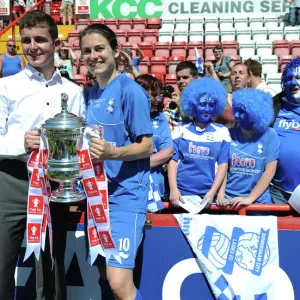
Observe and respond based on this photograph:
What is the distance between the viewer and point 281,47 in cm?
1091

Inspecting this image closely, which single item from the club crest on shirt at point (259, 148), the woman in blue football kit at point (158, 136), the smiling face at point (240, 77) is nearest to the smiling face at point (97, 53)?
the woman in blue football kit at point (158, 136)

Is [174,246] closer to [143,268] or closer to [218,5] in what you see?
[143,268]

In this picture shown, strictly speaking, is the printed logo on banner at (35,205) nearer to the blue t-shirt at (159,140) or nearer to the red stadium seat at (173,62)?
the blue t-shirt at (159,140)

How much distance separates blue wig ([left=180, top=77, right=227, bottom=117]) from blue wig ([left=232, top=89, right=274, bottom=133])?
0.41 ft

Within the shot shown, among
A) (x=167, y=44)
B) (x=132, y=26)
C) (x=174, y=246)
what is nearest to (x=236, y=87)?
(x=174, y=246)

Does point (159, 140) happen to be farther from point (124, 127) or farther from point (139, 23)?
point (139, 23)

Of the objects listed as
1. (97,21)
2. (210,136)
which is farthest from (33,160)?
(97,21)

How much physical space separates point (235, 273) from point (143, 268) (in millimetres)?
572

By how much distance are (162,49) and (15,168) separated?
9591mm

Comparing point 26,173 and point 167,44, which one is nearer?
point 26,173

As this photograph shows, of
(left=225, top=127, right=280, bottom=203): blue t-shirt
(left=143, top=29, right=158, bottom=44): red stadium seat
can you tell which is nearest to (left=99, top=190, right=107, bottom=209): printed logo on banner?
(left=225, top=127, right=280, bottom=203): blue t-shirt

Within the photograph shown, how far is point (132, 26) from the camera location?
1296 cm

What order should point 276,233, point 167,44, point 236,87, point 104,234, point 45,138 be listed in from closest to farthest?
point 45,138 < point 104,234 < point 276,233 < point 236,87 < point 167,44

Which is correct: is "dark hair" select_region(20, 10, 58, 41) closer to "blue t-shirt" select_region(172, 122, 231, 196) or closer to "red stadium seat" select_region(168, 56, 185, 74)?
"blue t-shirt" select_region(172, 122, 231, 196)
